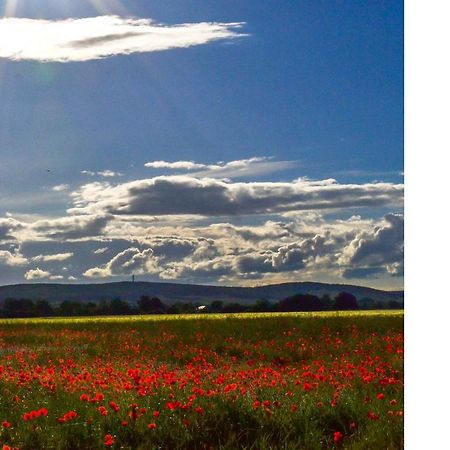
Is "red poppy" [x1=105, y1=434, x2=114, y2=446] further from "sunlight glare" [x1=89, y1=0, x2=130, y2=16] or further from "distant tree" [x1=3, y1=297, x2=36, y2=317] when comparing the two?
"distant tree" [x1=3, y1=297, x2=36, y2=317]

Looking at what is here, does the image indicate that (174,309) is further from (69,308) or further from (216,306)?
(69,308)

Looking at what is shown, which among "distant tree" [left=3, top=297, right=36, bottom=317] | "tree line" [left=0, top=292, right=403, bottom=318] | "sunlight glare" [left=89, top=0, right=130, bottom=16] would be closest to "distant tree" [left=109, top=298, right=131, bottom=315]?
"tree line" [left=0, top=292, right=403, bottom=318]

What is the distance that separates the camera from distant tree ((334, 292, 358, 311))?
1633 centimetres

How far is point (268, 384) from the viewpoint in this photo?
693 centimetres

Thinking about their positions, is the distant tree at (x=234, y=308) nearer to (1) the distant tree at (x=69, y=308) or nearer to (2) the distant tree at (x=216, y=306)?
(2) the distant tree at (x=216, y=306)

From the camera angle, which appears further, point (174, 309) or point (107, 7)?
point (174, 309)

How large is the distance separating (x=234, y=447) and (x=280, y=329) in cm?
849

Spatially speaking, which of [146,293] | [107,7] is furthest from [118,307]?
[107,7]

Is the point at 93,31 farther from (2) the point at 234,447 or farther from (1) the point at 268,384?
(2) the point at 234,447

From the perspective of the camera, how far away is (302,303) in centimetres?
1653

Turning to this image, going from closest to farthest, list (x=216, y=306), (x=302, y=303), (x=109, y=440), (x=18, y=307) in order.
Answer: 1. (x=109, y=440)
2. (x=302, y=303)
3. (x=216, y=306)
4. (x=18, y=307)

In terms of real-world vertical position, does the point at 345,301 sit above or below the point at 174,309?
above

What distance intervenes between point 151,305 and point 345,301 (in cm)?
522

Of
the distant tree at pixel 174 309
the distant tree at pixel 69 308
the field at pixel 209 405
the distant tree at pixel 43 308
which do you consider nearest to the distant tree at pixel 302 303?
the distant tree at pixel 174 309
